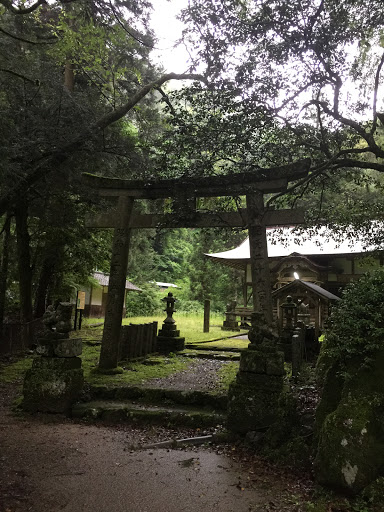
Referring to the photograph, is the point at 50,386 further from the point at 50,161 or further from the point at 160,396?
the point at 50,161

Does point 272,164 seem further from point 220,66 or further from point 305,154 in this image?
point 220,66

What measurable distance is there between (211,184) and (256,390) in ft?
13.0

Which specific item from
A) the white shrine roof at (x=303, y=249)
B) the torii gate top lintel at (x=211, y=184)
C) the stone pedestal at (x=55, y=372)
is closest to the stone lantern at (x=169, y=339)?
the torii gate top lintel at (x=211, y=184)

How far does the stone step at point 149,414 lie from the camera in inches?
218

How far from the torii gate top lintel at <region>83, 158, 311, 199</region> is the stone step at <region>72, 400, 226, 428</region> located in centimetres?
402

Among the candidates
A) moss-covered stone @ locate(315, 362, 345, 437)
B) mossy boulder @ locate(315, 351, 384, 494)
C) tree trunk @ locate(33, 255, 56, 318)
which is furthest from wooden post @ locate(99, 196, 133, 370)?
tree trunk @ locate(33, 255, 56, 318)

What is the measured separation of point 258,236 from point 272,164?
1.72 meters

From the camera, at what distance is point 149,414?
5723mm

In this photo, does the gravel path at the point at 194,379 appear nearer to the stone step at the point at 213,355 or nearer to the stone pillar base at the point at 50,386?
the stone step at the point at 213,355

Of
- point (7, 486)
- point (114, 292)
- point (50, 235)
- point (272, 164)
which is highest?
point (272, 164)

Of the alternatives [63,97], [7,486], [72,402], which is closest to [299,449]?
[7,486]

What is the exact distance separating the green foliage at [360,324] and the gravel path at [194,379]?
2.99m

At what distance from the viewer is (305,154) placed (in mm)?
7578

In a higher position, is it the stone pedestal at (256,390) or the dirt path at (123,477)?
the stone pedestal at (256,390)
